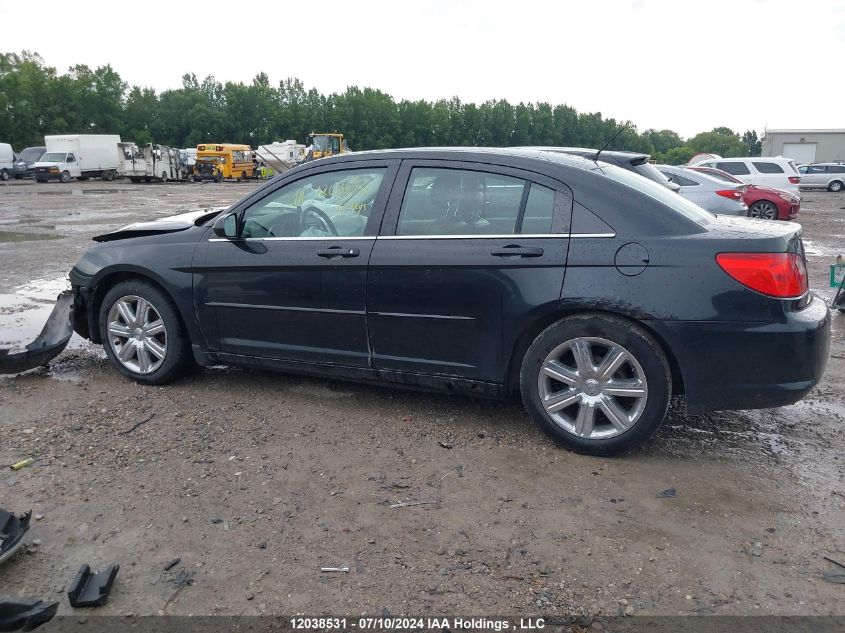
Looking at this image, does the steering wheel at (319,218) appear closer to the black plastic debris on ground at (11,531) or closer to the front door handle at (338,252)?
the front door handle at (338,252)

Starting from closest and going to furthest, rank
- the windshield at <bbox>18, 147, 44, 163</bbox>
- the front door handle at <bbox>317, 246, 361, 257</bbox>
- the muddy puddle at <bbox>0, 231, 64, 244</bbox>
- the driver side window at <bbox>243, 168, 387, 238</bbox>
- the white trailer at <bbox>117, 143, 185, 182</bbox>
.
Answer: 1. the front door handle at <bbox>317, 246, 361, 257</bbox>
2. the driver side window at <bbox>243, 168, 387, 238</bbox>
3. the muddy puddle at <bbox>0, 231, 64, 244</bbox>
4. the white trailer at <bbox>117, 143, 185, 182</bbox>
5. the windshield at <bbox>18, 147, 44, 163</bbox>

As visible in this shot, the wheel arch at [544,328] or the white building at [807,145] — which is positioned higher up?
the white building at [807,145]

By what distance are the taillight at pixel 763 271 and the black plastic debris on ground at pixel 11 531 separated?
3.50 m

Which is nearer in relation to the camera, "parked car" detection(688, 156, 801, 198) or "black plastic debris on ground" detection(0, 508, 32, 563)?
"black plastic debris on ground" detection(0, 508, 32, 563)

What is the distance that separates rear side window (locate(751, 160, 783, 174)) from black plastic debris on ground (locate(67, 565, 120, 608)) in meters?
23.3

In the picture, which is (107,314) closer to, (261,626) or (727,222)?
(261,626)

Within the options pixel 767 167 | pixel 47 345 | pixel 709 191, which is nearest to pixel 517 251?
pixel 47 345

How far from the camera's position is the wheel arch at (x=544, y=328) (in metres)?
3.89

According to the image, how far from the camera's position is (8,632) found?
2.58 metres

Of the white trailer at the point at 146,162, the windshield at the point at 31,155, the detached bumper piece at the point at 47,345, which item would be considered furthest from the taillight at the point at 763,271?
the windshield at the point at 31,155

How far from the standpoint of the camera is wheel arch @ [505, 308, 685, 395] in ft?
12.8

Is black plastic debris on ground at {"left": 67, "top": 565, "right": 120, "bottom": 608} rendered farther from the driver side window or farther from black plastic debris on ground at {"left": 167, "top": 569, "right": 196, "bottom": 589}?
the driver side window

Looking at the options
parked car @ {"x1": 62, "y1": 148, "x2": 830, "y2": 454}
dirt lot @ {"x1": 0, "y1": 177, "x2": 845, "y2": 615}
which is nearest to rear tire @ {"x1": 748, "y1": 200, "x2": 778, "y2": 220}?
dirt lot @ {"x1": 0, "y1": 177, "x2": 845, "y2": 615}

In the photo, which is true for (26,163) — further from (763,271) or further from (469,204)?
(763,271)
